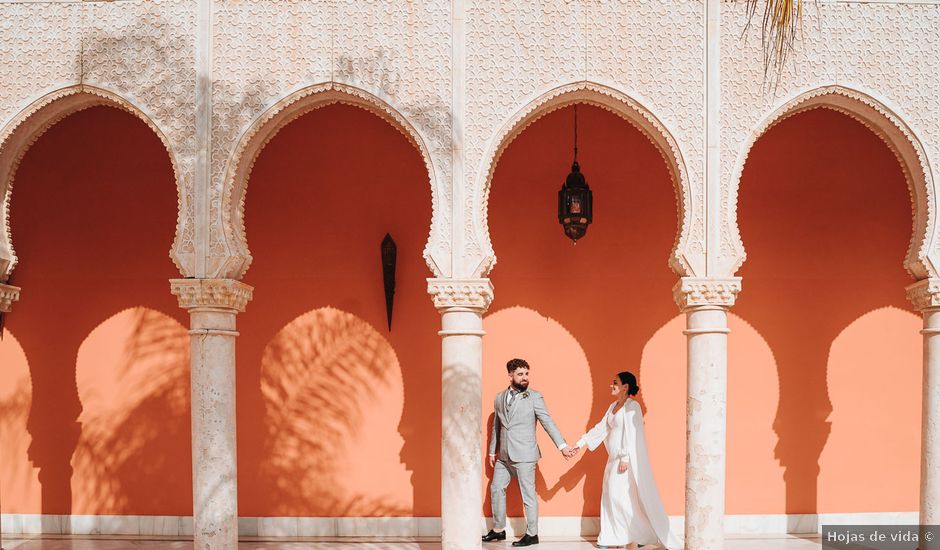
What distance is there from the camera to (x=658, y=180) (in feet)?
27.5

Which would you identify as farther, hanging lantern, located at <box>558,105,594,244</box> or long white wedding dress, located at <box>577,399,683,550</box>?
hanging lantern, located at <box>558,105,594,244</box>

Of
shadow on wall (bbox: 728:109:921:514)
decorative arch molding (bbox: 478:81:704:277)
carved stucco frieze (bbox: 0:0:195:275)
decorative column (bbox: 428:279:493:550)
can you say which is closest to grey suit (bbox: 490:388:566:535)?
decorative column (bbox: 428:279:493:550)

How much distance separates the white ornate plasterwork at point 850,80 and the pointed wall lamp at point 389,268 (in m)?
3.08

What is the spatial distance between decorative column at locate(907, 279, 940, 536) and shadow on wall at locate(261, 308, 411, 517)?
4.37 m

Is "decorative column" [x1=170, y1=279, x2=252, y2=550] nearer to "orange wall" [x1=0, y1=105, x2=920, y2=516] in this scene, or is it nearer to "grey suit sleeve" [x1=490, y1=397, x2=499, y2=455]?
"orange wall" [x1=0, y1=105, x2=920, y2=516]

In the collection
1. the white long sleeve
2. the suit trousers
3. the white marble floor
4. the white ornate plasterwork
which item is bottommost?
the white marble floor

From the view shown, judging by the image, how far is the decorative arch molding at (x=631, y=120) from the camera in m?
6.65

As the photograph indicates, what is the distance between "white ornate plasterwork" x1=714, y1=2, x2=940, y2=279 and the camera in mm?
6691

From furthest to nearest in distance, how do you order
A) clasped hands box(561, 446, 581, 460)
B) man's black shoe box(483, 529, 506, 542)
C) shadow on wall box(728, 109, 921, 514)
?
shadow on wall box(728, 109, 921, 514) < man's black shoe box(483, 529, 506, 542) < clasped hands box(561, 446, 581, 460)

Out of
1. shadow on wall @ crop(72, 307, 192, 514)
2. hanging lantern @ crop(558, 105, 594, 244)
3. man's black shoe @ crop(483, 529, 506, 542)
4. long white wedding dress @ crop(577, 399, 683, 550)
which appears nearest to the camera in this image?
long white wedding dress @ crop(577, 399, 683, 550)

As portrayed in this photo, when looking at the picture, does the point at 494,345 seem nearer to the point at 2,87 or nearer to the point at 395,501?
the point at 395,501

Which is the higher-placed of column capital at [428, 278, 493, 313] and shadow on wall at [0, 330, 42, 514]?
column capital at [428, 278, 493, 313]

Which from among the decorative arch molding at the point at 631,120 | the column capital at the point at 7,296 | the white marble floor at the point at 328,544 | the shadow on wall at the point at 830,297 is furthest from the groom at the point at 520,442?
the column capital at the point at 7,296

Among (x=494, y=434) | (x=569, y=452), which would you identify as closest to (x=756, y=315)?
(x=569, y=452)
